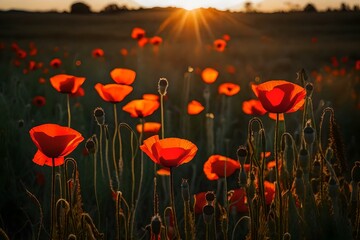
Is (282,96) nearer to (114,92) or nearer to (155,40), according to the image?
(114,92)

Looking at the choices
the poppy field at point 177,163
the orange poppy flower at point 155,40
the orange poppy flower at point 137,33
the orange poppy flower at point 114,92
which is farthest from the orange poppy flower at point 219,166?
the orange poppy flower at point 137,33

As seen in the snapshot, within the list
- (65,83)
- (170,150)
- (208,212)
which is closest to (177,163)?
(170,150)

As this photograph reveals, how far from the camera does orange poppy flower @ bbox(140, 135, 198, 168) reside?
1.52 m

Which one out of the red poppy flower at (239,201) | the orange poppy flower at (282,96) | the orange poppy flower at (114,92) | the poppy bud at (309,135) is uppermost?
the orange poppy flower at (282,96)

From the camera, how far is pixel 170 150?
152 cm

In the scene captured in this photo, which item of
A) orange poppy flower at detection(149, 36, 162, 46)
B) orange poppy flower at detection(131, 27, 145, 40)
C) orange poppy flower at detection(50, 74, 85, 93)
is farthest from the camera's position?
orange poppy flower at detection(131, 27, 145, 40)

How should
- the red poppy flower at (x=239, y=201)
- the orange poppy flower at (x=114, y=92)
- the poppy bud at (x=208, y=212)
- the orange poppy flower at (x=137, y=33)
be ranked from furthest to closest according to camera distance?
the orange poppy flower at (x=137, y=33) < the orange poppy flower at (x=114, y=92) < the red poppy flower at (x=239, y=201) < the poppy bud at (x=208, y=212)

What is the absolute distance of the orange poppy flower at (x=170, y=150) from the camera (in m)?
1.52

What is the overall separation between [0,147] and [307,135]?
1.81 m

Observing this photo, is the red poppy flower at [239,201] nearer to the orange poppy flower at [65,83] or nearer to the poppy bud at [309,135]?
the poppy bud at [309,135]

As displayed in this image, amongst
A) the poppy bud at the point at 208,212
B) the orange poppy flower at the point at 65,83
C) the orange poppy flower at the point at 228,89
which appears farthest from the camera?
the orange poppy flower at the point at 228,89

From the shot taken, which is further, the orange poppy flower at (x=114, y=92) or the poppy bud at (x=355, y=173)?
the orange poppy flower at (x=114, y=92)

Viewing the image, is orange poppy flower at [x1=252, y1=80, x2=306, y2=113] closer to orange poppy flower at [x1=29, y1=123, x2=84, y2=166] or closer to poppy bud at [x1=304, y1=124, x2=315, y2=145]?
poppy bud at [x1=304, y1=124, x2=315, y2=145]

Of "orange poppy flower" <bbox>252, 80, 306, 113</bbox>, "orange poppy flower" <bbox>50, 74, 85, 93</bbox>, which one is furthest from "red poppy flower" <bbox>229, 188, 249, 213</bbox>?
"orange poppy flower" <bbox>50, 74, 85, 93</bbox>
